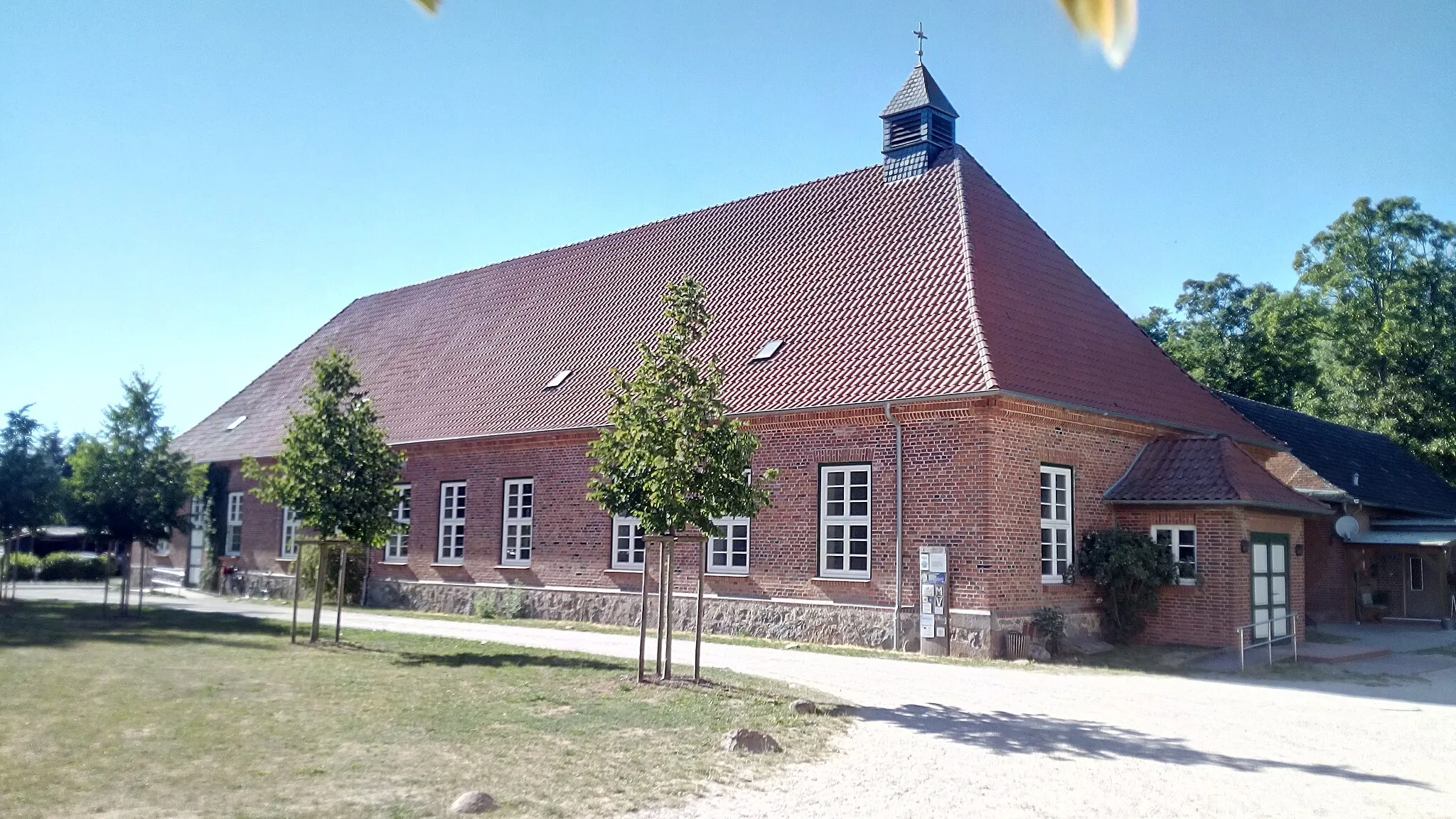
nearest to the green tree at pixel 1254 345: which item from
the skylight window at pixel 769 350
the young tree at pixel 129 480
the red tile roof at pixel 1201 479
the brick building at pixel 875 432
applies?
the brick building at pixel 875 432

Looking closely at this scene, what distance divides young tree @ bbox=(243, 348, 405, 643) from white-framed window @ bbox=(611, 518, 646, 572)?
5043mm

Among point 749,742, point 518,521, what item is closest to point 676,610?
point 518,521

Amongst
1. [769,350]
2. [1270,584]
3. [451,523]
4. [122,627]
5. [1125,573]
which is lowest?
[122,627]

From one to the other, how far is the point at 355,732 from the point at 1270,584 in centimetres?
1563

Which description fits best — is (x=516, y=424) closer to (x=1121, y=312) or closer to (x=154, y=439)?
(x=154, y=439)

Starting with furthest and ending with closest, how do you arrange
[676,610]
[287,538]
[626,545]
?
[287,538]
[626,545]
[676,610]

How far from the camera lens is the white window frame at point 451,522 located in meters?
25.4

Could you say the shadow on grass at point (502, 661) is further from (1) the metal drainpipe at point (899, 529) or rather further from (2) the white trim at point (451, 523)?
(2) the white trim at point (451, 523)

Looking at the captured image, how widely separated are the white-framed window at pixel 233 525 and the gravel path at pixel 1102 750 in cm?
2163

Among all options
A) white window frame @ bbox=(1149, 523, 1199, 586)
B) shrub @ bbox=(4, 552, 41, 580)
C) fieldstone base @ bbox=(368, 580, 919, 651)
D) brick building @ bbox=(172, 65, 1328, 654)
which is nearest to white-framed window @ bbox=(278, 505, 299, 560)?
brick building @ bbox=(172, 65, 1328, 654)

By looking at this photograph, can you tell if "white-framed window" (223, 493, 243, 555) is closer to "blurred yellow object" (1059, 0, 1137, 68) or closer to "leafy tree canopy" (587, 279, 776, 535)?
"leafy tree canopy" (587, 279, 776, 535)

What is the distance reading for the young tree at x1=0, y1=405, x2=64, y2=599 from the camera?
25359 mm

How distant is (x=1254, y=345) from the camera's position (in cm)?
4575

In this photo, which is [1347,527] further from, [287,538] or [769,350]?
[287,538]
